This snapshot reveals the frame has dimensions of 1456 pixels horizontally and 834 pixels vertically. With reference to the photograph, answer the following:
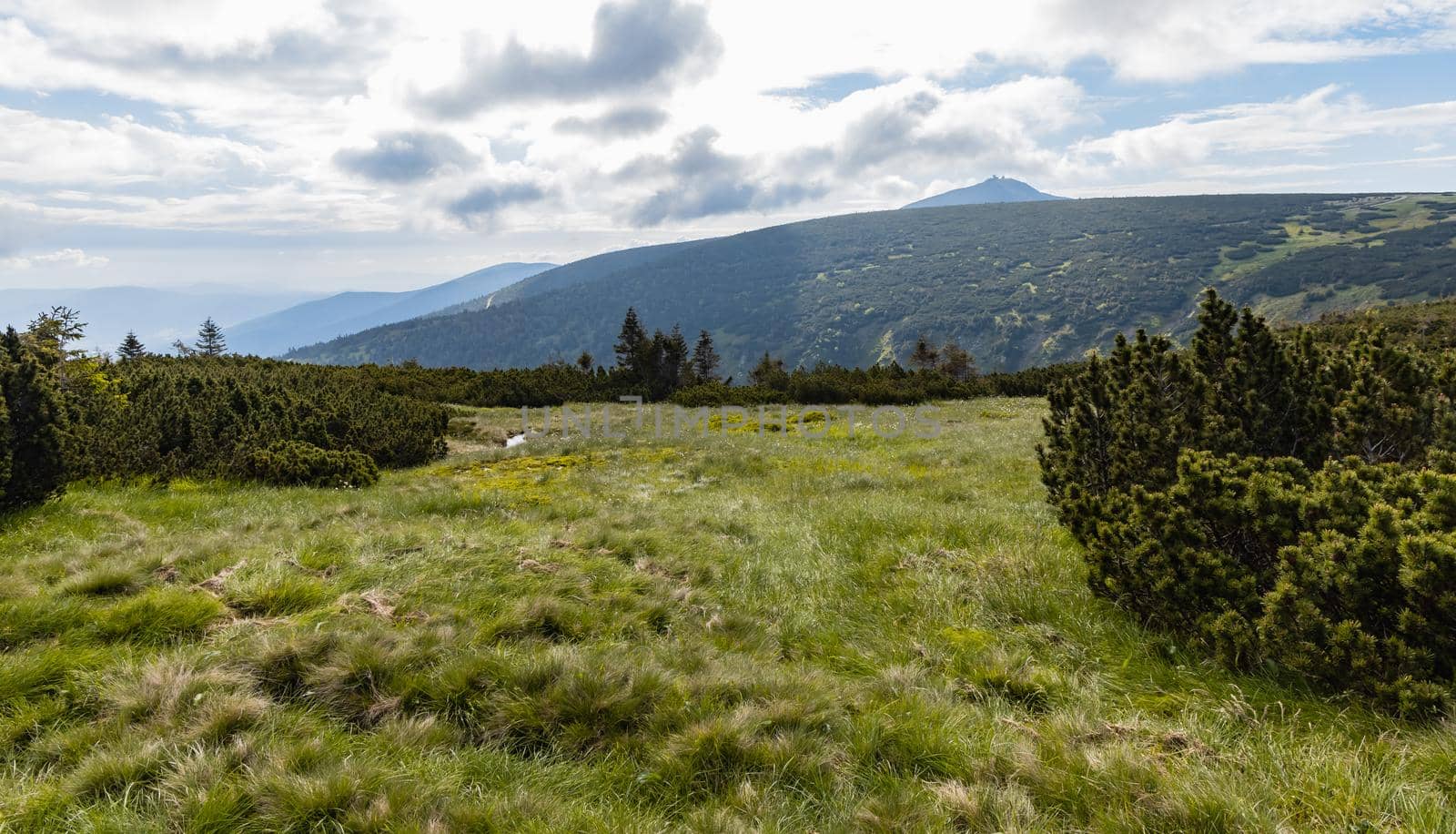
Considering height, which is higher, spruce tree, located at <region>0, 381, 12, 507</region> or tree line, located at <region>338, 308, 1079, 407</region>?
spruce tree, located at <region>0, 381, 12, 507</region>

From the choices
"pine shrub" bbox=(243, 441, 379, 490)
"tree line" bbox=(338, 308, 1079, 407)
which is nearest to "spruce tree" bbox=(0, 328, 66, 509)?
"pine shrub" bbox=(243, 441, 379, 490)

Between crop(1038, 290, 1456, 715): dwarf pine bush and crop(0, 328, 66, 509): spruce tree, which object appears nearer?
crop(1038, 290, 1456, 715): dwarf pine bush

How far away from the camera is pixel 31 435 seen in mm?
8711

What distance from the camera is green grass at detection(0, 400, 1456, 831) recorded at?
9.89ft

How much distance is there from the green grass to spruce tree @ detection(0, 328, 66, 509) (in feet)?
1.99

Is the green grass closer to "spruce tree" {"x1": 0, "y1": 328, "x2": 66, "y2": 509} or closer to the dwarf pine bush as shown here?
the dwarf pine bush

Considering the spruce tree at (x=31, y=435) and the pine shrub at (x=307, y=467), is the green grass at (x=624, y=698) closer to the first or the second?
the spruce tree at (x=31, y=435)

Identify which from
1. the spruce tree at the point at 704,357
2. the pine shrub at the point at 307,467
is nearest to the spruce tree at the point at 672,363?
the spruce tree at the point at 704,357

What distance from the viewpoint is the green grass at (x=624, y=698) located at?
3014 mm

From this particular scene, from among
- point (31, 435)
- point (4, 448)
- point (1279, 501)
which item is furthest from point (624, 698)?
point (31, 435)

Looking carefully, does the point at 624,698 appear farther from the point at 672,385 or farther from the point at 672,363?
the point at 672,363

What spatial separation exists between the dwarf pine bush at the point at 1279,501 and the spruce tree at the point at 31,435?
1315cm

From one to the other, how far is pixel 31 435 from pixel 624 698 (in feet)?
33.6

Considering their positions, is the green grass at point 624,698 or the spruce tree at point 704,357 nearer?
the green grass at point 624,698
